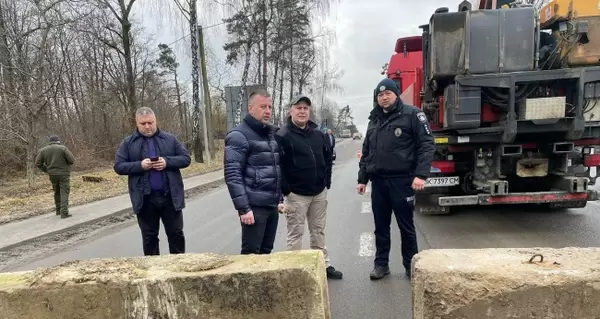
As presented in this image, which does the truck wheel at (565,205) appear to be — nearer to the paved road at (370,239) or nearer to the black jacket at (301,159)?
the paved road at (370,239)

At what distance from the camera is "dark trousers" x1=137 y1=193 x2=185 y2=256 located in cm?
417

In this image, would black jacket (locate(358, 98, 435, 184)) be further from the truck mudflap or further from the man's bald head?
the truck mudflap

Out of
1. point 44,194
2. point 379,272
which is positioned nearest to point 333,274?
point 379,272

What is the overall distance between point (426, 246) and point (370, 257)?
31.6 inches

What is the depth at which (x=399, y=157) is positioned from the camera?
4.12 m

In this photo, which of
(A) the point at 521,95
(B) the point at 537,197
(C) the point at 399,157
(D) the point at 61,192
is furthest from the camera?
(D) the point at 61,192

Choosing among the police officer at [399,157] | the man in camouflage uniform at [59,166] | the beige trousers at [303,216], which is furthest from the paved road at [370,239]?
the man in camouflage uniform at [59,166]

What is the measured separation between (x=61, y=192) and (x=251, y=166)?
6.67 m

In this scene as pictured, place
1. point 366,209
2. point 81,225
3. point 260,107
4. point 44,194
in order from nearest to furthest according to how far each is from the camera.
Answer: point 260,107
point 81,225
point 366,209
point 44,194

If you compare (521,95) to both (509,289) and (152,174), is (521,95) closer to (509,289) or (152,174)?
(509,289)

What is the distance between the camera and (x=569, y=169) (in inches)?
223

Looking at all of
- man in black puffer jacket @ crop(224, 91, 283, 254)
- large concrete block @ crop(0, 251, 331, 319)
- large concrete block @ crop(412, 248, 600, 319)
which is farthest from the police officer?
large concrete block @ crop(0, 251, 331, 319)

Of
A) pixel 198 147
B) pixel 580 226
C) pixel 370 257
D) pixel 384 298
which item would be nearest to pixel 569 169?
pixel 580 226

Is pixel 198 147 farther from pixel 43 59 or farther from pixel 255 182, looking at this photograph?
pixel 255 182
